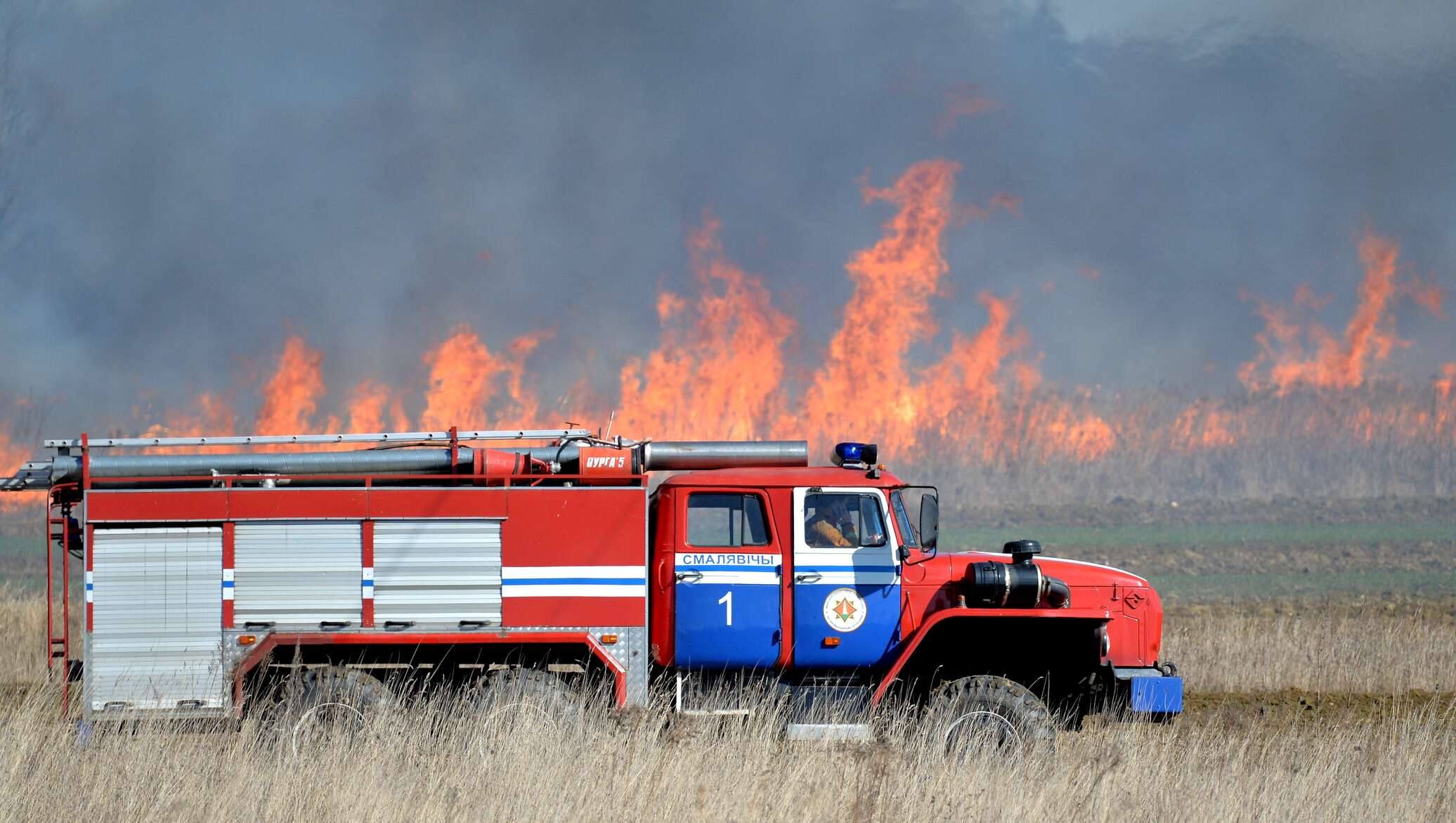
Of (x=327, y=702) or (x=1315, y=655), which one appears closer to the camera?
(x=327, y=702)

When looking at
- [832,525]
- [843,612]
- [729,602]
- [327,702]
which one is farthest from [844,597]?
[327,702]

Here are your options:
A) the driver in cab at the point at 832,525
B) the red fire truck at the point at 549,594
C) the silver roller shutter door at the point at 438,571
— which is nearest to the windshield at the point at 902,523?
the red fire truck at the point at 549,594

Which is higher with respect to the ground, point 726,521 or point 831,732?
point 726,521

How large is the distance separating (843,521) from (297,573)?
4.56 meters

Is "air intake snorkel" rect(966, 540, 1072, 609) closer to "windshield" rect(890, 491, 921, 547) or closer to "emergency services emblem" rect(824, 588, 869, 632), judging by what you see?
"windshield" rect(890, 491, 921, 547)

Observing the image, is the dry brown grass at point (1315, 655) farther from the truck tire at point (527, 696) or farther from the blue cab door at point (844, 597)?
the truck tire at point (527, 696)

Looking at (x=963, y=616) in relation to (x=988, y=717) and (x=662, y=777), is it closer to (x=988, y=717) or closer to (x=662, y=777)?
(x=988, y=717)

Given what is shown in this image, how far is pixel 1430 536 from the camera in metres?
43.2

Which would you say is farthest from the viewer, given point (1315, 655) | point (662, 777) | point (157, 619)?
point (1315, 655)

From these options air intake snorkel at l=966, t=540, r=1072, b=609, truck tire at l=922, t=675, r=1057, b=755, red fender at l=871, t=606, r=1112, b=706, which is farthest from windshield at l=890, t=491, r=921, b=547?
truck tire at l=922, t=675, r=1057, b=755

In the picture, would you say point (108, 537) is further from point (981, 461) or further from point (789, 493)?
point (981, 461)

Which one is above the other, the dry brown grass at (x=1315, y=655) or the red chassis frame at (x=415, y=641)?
the red chassis frame at (x=415, y=641)

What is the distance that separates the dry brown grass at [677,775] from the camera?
27.1 ft

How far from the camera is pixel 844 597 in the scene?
10516 millimetres
